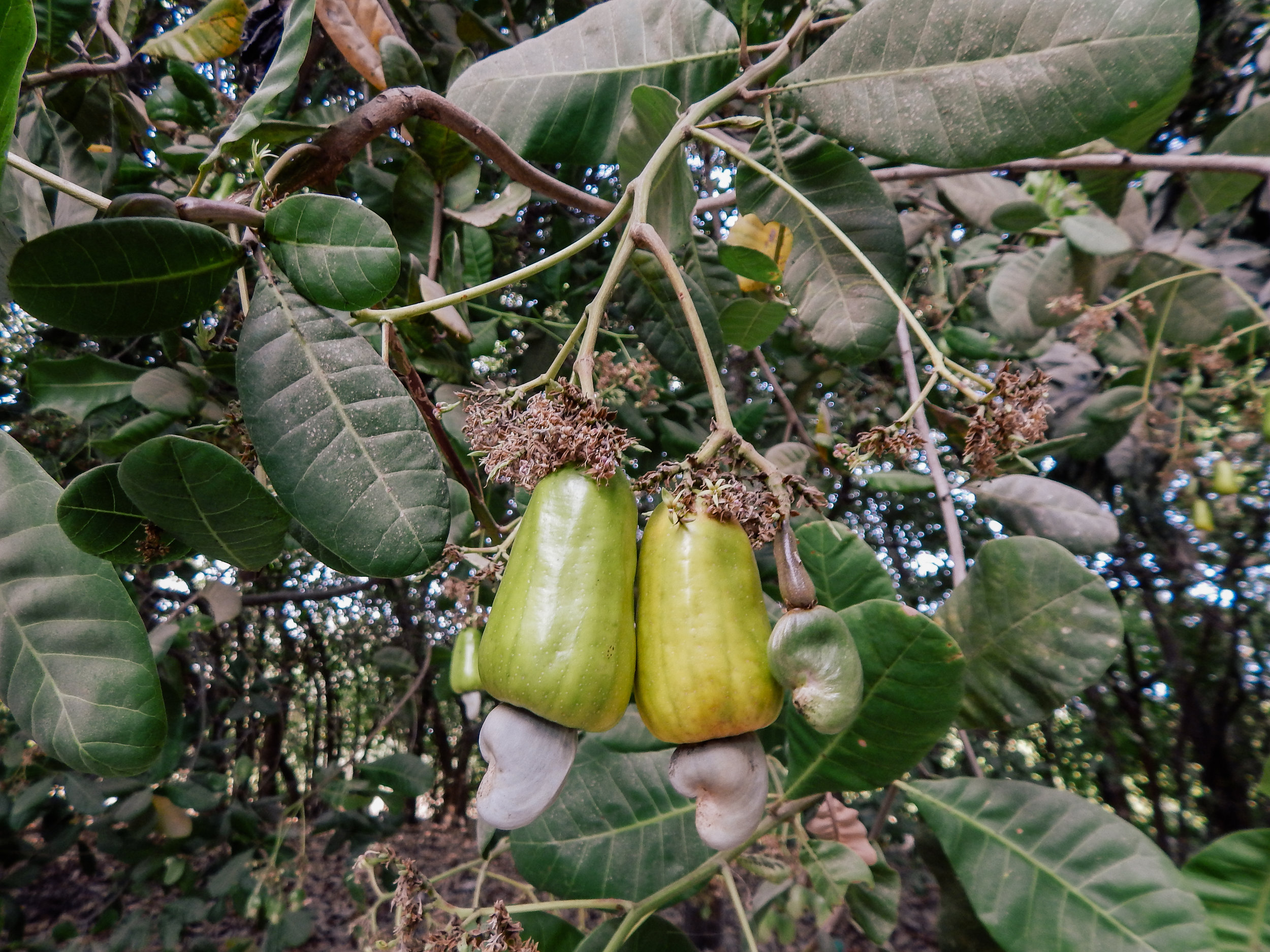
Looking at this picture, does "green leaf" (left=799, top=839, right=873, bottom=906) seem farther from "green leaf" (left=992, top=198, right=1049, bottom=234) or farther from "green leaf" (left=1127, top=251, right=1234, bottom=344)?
"green leaf" (left=1127, top=251, right=1234, bottom=344)

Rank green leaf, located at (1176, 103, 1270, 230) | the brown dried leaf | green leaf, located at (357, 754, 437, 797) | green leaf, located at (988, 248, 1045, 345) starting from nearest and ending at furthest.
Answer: the brown dried leaf, green leaf, located at (1176, 103, 1270, 230), green leaf, located at (988, 248, 1045, 345), green leaf, located at (357, 754, 437, 797)

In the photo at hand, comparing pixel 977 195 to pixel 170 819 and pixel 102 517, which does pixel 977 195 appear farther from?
pixel 170 819

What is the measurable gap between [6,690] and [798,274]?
38.2 inches

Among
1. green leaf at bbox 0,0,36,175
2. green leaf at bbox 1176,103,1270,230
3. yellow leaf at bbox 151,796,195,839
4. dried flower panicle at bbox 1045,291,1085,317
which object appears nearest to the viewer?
green leaf at bbox 0,0,36,175

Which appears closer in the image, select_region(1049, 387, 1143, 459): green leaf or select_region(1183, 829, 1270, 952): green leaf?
select_region(1183, 829, 1270, 952): green leaf

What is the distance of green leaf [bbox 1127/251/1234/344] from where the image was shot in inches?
61.6

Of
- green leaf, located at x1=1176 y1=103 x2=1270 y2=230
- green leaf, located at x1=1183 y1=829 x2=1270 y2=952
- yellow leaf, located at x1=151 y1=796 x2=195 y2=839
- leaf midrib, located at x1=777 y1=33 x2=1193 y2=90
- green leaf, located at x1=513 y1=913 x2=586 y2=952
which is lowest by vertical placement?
yellow leaf, located at x1=151 y1=796 x2=195 y2=839

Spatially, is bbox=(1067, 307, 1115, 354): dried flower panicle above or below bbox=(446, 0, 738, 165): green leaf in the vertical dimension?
below

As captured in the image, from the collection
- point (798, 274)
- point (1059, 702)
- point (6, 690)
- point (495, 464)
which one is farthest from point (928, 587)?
point (6, 690)

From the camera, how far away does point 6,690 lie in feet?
2.01

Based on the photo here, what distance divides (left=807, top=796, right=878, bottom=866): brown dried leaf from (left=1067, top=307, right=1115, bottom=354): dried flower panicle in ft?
3.94

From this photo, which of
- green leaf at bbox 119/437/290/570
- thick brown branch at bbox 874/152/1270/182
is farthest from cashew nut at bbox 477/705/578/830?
thick brown branch at bbox 874/152/1270/182

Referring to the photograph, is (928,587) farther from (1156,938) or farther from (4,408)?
(4,408)

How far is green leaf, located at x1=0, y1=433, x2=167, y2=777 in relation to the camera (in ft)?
1.90
